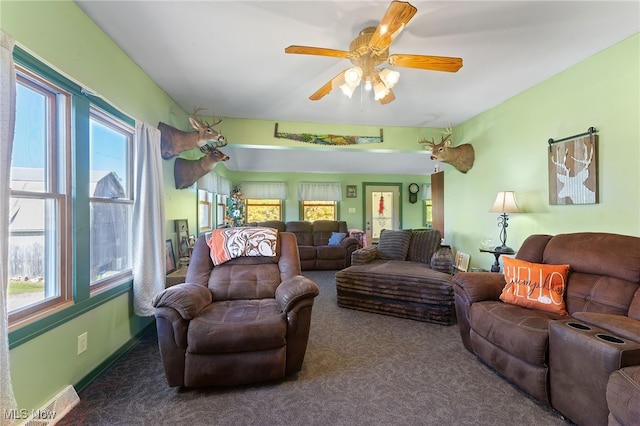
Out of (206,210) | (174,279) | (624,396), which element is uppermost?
(206,210)

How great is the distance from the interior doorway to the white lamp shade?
4556 millimetres

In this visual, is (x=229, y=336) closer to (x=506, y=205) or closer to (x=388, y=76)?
(x=388, y=76)

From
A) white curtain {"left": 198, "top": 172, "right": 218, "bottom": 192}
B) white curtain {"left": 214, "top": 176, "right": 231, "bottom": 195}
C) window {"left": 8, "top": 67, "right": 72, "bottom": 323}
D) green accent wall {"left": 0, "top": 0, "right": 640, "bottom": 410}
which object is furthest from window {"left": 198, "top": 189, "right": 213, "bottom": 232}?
window {"left": 8, "top": 67, "right": 72, "bottom": 323}

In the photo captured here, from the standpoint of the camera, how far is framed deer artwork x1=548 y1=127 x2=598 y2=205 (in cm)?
242

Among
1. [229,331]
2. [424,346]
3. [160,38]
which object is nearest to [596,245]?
[424,346]

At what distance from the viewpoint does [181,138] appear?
122 inches

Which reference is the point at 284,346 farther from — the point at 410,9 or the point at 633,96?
the point at 633,96

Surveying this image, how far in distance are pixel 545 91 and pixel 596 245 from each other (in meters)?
1.81

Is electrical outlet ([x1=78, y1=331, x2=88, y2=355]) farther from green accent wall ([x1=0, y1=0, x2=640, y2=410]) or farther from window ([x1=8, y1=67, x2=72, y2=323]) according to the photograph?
window ([x1=8, y1=67, x2=72, y2=323])

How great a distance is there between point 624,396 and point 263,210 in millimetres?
6977

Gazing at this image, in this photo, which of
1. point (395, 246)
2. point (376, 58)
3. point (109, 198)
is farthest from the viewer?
point (395, 246)

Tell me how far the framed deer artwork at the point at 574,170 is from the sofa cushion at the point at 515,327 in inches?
51.6

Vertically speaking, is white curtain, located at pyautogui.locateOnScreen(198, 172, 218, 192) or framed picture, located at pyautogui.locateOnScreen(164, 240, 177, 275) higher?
white curtain, located at pyautogui.locateOnScreen(198, 172, 218, 192)

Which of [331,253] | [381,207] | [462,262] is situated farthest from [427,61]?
[381,207]
